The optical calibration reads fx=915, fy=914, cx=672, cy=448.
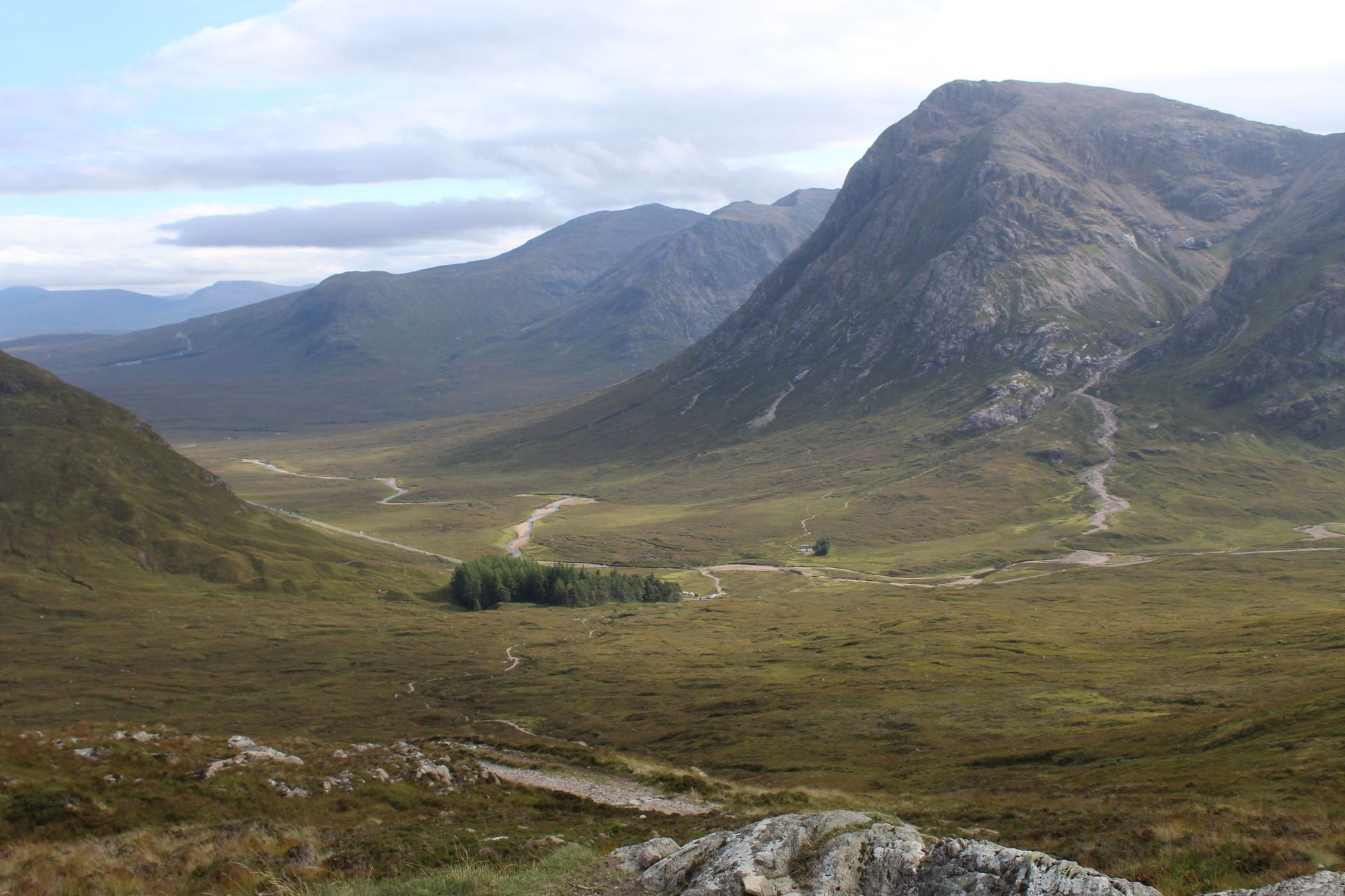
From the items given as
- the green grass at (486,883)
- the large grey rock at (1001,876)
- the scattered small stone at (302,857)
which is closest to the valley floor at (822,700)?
the scattered small stone at (302,857)

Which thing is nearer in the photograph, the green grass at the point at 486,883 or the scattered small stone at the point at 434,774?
the green grass at the point at 486,883

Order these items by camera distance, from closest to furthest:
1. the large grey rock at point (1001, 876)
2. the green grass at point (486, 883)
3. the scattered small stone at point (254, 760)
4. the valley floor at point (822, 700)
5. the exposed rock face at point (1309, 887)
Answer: the exposed rock face at point (1309, 887) → the large grey rock at point (1001, 876) → the green grass at point (486, 883) → the valley floor at point (822, 700) → the scattered small stone at point (254, 760)

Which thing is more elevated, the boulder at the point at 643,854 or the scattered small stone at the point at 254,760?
the boulder at the point at 643,854

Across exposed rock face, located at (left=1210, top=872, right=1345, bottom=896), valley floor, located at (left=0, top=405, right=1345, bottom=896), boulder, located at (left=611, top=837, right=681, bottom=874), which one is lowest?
valley floor, located at (left=0, top=405, right=1345, bottom=896)

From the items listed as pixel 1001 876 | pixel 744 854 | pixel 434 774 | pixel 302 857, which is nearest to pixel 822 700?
pixel 434 774

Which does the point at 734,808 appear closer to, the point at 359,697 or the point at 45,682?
the point at 359,697

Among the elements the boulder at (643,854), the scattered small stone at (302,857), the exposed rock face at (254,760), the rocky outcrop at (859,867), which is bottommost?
the exposed rock face at (254,760)

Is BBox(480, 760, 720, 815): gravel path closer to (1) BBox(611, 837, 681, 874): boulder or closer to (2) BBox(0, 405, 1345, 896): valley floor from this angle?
(2) BBox(0, 405, 1345, 896): valley floor

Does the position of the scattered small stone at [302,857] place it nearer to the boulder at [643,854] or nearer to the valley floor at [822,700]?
the valley floor at [822,700]

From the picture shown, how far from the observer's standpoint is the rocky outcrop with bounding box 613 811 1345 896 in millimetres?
24859

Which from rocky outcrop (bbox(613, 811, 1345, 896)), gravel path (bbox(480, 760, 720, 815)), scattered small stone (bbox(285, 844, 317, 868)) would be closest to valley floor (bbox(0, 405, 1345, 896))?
gravel path (bbox(480, 760, 720, 815))

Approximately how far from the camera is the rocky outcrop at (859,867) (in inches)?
979

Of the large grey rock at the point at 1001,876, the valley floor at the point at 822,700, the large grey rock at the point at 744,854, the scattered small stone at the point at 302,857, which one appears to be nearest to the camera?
the large grey rock at the point at 1001,876

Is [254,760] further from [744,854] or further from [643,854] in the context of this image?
[744,854]
